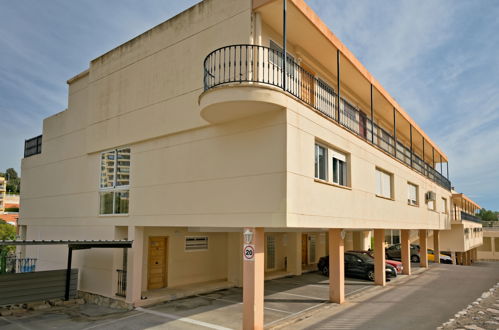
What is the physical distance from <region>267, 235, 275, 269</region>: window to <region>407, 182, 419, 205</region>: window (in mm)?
7843

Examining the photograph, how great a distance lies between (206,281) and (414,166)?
596 inches

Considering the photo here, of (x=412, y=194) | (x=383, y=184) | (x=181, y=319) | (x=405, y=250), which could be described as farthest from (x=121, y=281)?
(x=405, y=250)

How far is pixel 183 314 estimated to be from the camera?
12.8 metres

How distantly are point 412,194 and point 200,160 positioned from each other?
14.9 m

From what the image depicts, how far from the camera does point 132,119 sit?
15039 mm

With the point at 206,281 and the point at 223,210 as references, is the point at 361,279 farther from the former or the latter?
the point at 223,210

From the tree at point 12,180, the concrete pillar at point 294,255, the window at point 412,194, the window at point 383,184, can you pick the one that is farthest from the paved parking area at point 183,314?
the tree at point 12,180

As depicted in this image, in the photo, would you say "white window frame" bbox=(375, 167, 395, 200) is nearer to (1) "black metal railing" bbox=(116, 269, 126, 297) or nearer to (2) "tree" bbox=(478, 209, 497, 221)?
(1) "black metal railing" bbox=(116, 269, 126, 297)

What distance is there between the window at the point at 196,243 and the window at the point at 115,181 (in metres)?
3.52

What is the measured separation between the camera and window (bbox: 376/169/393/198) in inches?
656

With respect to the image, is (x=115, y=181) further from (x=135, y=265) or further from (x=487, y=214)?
(x=487, y=214)

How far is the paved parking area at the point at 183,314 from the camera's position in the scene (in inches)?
466

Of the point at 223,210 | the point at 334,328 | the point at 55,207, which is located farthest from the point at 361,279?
the point at 55,207

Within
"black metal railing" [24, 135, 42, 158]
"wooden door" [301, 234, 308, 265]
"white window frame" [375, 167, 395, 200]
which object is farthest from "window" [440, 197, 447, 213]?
"black metal railing" [24, 135, 42, 158]
